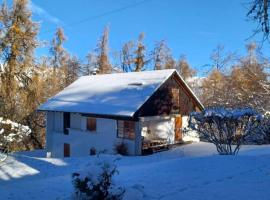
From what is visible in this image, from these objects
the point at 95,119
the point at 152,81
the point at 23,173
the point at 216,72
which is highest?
the point at 216,72

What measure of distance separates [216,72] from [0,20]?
22.8 meters

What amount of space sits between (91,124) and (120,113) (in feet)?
12.7

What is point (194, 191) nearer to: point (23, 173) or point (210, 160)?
point (210, 160)

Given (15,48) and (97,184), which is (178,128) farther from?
(97,184)

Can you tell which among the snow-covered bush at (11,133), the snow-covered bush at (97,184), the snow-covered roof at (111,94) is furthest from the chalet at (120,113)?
the snow-covered bush at (97,184)

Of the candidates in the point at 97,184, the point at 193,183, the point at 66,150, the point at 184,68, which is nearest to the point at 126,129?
the point at 66,150

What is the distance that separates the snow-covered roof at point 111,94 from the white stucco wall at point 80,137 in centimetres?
91

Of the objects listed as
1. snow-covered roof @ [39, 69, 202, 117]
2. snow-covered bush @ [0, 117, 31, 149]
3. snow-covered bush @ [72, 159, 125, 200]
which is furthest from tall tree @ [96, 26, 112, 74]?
snow-covered bush @ [72, 159, 125, 200]

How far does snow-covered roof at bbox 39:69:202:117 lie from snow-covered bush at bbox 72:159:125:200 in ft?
46.5

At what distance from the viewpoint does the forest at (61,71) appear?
26578mm

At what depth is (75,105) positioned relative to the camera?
25.3 m

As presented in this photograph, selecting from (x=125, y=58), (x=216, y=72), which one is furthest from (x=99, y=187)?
(x=125, y=58)

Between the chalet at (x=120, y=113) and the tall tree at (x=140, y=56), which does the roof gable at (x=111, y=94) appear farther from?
the tall tree at (x=140, y=56)

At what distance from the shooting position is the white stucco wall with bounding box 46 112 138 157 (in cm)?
2264
